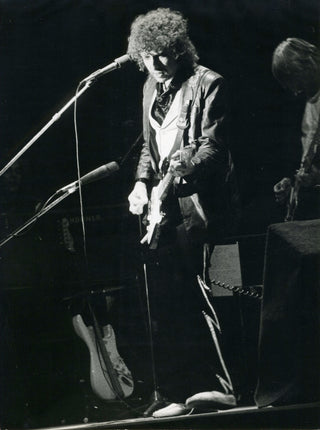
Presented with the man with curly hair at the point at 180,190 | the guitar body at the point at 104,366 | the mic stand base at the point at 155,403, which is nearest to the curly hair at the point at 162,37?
the man with curly hair at the point at 180,190

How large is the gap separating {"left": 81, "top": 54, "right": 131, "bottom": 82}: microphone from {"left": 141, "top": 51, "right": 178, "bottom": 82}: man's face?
0.43 feet

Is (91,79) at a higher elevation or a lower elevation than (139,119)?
higher

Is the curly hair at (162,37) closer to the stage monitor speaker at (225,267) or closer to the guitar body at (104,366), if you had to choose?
the stage monitor speaker at (225,267)

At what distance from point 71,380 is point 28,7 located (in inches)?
105

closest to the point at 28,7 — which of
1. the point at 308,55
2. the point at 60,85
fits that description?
the point at 60,85

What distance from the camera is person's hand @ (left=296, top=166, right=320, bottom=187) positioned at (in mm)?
4023

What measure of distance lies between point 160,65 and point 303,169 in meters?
1.29

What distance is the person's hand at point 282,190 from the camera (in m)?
3.99

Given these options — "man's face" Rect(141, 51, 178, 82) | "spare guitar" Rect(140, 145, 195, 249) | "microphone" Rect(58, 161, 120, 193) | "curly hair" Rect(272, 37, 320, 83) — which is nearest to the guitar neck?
"spare guitar" Rect(140, 145, 195, 249)

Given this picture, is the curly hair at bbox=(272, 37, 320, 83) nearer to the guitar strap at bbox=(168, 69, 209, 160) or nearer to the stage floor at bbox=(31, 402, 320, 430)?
the guitar strap at bbox=(168, 69, 209, 160)

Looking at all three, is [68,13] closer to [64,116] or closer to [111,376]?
[64,116]

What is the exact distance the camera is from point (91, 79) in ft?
13.0

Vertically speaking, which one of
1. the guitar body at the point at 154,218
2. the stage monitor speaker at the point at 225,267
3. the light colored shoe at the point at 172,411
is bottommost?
the light colored shoe at the point at 172,411

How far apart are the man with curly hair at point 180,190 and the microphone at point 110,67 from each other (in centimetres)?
6
